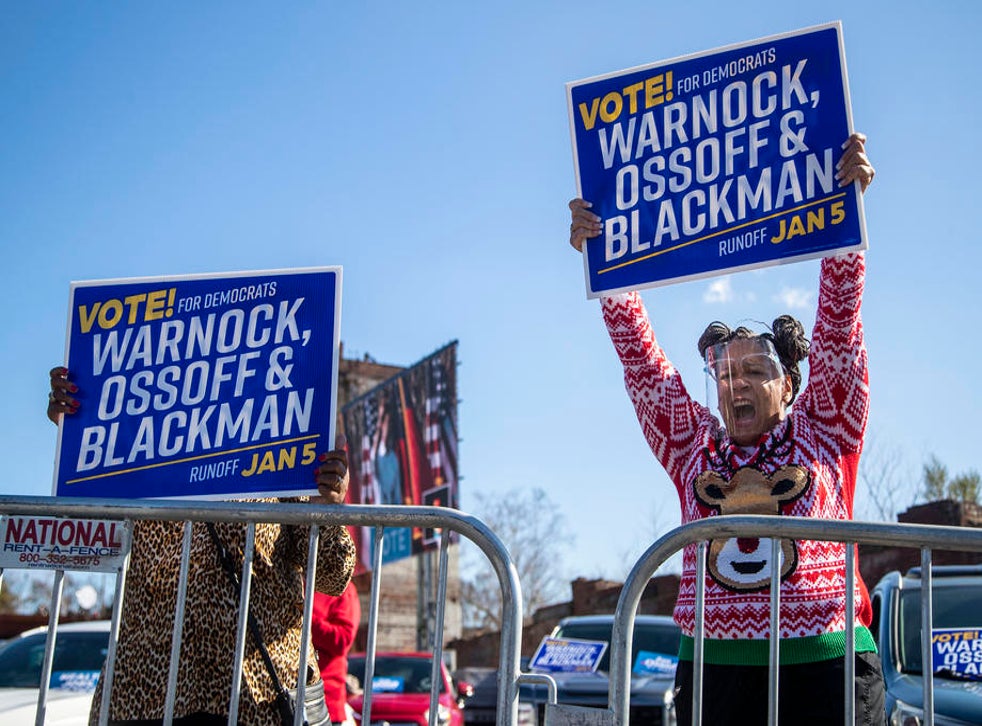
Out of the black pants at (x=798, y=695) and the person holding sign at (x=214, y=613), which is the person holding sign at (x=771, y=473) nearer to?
the black pants at (x=798, y=695)

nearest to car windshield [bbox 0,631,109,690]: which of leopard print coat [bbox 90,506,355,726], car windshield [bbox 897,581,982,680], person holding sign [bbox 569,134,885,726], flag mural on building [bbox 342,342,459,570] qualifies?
leopard print coat [bbox 90,506,355,726]

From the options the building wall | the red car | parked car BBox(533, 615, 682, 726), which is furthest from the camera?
the building wall

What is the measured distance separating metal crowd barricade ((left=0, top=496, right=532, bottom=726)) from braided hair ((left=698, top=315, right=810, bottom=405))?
40.0 inches

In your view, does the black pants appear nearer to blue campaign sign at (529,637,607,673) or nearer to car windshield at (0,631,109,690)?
car windshield at (0,631,109,690)

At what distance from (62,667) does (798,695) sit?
523 centimetres

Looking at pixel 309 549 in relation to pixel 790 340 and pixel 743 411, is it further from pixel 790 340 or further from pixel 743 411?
pixel 790 340

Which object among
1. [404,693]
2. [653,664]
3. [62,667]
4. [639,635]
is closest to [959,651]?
[653,664]

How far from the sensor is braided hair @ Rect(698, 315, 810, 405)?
345 cm

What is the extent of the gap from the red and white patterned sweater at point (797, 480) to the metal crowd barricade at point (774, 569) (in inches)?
5.0

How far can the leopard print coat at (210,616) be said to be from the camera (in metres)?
3.24

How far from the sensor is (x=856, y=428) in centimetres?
319

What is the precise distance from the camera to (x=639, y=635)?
31.3 feet

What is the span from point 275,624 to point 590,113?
6.80 ft

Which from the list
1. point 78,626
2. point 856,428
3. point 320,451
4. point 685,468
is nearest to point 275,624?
point 320,451
